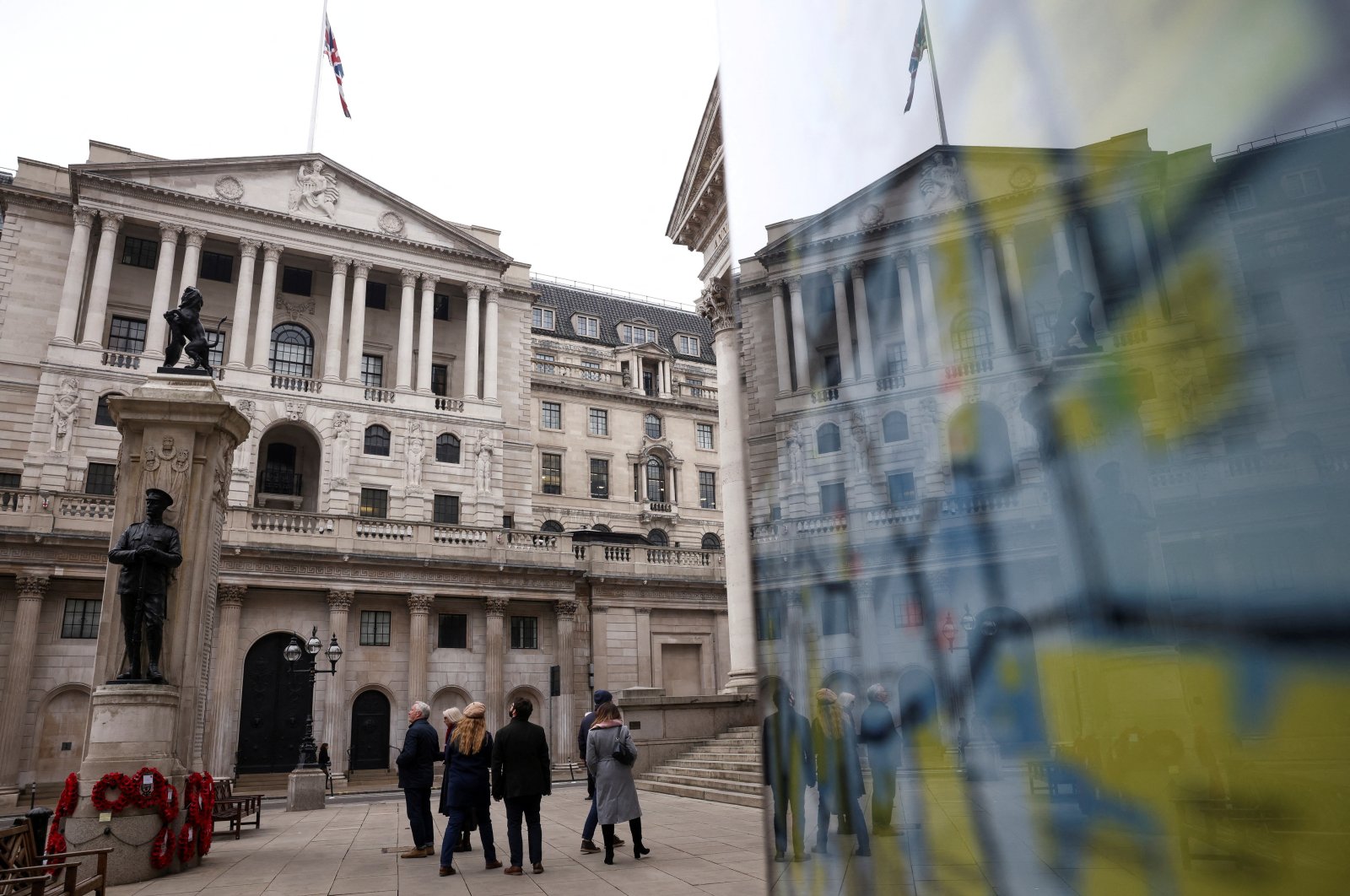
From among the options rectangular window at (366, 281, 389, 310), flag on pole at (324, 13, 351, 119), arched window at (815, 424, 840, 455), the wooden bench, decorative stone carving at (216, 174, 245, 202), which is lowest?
the wooden bench

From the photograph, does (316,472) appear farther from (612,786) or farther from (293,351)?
(612,786)

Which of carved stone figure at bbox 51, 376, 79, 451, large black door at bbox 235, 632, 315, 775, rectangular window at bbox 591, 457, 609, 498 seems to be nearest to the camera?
large black door at bbox 235, 632, 315, 775

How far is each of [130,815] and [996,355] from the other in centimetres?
1337

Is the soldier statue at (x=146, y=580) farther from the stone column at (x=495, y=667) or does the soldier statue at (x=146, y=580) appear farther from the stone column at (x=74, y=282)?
the stone column at (x=74, y=282)

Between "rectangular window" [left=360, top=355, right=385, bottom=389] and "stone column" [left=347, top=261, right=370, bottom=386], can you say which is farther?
"rectangular window" [left=360, top=355, right=385, bottom=389]

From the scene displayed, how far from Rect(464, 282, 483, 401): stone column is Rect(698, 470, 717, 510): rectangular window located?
20.0 meters

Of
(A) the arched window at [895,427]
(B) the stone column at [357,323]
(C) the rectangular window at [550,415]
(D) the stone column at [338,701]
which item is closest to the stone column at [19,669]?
(D) the stone column at [338,701]

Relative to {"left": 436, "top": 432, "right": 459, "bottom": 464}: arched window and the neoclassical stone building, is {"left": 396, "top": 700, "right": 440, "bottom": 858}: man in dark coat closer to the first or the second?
the neoclassical stone building

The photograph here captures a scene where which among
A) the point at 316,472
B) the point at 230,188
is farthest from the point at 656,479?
the point at 230,188

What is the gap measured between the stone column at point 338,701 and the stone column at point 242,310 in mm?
13184

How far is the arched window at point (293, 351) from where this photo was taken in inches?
1825

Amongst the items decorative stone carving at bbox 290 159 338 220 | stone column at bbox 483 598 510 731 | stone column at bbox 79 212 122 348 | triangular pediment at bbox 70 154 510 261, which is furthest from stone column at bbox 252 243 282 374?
stone column at bbox 483 598 510 731

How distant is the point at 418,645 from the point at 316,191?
81.0 ft

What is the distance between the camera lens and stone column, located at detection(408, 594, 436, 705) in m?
37.5
